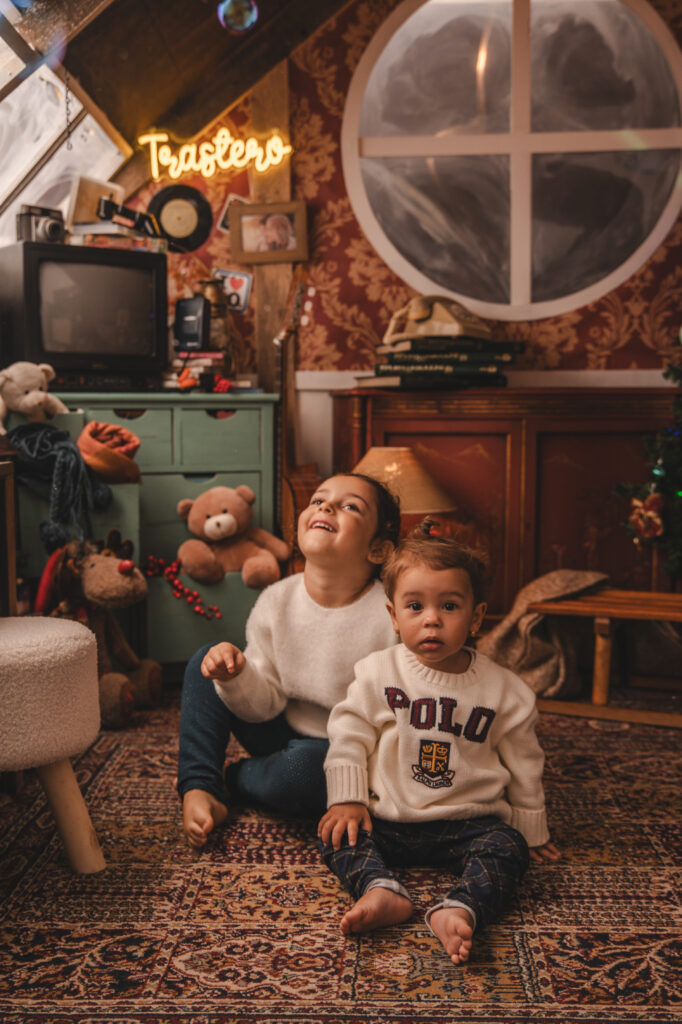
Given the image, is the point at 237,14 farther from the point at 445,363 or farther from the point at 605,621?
the point at 605,621

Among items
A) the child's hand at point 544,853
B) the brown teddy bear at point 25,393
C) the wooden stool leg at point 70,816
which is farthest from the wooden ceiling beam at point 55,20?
the child's hand at point 544,853

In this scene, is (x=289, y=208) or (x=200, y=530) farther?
(x=289, y=208)

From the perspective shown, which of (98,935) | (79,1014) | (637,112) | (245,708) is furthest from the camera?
(637,112)

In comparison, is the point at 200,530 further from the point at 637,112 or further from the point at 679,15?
the point at 679,15

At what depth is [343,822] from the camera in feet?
4.67

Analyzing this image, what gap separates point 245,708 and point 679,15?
2.94 meters

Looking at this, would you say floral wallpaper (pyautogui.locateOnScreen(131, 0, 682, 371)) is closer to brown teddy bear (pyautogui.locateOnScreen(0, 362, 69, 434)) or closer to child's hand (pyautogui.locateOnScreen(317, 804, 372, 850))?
brown teddy bear (pyautogui.locateOnScreen(0, 362, 69, 434))

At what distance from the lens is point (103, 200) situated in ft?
9.10

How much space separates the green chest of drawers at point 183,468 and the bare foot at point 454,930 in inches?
56.8

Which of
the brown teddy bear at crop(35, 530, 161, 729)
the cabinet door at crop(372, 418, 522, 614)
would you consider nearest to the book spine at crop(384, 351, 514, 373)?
the cabinet door at crop(372, 418, 522, 614)

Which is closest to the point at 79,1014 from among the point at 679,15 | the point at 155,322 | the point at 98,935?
the point at 98,935

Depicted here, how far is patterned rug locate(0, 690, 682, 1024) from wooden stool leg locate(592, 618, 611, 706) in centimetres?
60

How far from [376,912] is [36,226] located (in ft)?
7.34

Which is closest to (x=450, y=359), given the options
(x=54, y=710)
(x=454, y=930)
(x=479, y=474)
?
(x=479, y=474)
